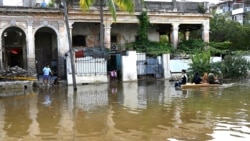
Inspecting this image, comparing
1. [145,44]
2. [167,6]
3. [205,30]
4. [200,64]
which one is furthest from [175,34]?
[200,64]

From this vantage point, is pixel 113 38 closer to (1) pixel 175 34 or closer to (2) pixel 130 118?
(1) pixel 175 34

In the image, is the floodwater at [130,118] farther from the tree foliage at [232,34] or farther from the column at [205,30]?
the tree foliage at [232,34]

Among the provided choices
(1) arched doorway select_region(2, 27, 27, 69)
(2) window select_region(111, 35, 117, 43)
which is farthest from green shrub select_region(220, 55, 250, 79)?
(1) arched doorway select_region(2, 27, 27, 69)

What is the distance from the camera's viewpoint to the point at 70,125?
11.3m

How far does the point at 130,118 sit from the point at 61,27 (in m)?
18.4

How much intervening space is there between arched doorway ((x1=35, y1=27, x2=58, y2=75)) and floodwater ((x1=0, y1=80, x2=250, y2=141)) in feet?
47.6

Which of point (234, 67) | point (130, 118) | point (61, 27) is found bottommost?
point (130, 118)

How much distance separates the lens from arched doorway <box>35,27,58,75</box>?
3256 cm

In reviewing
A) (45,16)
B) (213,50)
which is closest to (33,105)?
(45,16)

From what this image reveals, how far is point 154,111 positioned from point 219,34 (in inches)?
1250

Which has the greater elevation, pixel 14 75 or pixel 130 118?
pixel 14 75

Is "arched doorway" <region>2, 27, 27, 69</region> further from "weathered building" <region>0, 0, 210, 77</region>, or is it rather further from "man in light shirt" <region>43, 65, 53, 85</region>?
"man in light shirt" <region>43, 65, 53, 85</region>

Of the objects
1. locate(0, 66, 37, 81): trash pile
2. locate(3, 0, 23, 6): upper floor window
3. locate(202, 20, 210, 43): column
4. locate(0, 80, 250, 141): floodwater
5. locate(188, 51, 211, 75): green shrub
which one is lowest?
locate(0, 80, 250, 141): floodwater

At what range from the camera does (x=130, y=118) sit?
12094mm
